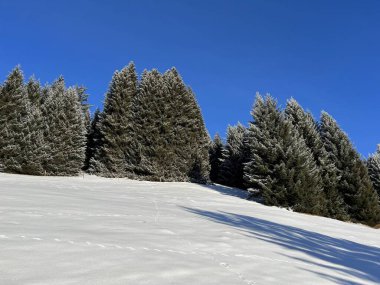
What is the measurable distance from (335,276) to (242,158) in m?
28.3

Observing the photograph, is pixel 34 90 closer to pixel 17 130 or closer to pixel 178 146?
pixel 17 130

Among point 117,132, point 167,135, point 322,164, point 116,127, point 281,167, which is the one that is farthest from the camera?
point 117,132

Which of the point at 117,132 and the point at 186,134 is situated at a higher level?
the point at 186,134

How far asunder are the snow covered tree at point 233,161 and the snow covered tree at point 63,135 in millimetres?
15194

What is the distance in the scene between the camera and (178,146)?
105 feet

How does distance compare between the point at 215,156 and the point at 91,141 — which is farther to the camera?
the point at 215,156

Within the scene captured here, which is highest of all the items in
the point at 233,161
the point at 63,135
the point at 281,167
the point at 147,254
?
the point at 233,161

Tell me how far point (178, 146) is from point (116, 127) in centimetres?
612

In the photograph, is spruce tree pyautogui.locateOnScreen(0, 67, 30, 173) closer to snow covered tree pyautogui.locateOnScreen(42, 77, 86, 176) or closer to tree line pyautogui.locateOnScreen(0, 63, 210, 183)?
tree line pyautogui.locateOnScreen(0, 63, 210, 183)

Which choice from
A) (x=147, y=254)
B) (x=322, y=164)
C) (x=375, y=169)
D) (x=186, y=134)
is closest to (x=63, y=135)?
(x=186, y=134)

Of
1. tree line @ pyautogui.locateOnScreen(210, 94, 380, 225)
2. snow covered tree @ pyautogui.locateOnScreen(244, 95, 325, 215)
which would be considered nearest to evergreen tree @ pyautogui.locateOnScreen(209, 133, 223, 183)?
tree line @ pyautogui.locateOnScreen(210, 94, 380, 225)

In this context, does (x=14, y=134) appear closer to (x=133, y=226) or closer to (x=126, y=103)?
(x=126, y=103)

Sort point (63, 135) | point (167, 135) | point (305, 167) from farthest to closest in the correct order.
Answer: point (167, 135)
point (63, 135)
point (305, 167)

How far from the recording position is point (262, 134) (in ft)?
79.9
